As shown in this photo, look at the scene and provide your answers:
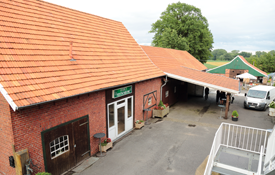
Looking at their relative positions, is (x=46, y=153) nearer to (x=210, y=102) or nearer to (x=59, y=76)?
(x=59, y=76)

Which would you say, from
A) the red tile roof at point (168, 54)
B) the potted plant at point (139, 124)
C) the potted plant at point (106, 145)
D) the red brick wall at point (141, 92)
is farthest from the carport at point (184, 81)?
the potted plant at point (106, 145)

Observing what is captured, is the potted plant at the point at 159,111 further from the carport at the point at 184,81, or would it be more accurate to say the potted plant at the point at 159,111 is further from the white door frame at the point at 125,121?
the white door frame at the point at 125,121

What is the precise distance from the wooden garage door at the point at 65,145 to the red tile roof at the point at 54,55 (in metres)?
1.30

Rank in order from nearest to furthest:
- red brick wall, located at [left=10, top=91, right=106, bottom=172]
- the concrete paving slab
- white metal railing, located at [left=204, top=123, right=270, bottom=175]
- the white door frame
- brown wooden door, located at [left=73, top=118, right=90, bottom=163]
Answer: red brick wall, located at [left=10, top=91, right=106, bottom=172] → white metal railing, located at [left=204, top=123, right=270, bottom=175] → the concrete paving slab → brown wooden door, located at [left=73, top=118, right=90, bottom=163] → the white door frame

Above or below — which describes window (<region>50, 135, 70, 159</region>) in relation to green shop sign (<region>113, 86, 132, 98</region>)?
below

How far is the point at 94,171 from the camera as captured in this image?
6746mm

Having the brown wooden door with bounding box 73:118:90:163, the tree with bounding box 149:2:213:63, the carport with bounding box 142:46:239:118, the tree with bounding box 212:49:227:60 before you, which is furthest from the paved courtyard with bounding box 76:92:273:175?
the tree with bounding box 212:49:227:60

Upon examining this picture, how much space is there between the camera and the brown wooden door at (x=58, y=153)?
586 cm

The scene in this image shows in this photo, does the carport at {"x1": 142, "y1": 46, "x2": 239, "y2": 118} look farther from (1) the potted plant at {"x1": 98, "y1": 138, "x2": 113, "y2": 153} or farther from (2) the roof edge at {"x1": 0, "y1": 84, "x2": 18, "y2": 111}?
(2) the roof edge at {"x1": 0, "y1": 84, "x2": 18, "y2": 111}

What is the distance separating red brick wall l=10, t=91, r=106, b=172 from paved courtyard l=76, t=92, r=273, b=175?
5.08 feet

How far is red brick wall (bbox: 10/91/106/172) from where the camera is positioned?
16.6 feet

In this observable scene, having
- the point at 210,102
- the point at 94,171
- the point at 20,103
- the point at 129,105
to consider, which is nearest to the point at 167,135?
the point at 129,105

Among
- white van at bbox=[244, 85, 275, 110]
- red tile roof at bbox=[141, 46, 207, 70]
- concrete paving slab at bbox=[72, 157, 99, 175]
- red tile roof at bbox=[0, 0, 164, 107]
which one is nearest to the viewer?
red tile roof at bbox=[0, 0, 164, 107]

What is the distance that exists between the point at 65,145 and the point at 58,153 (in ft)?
1.16
